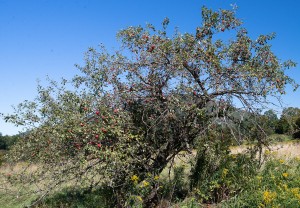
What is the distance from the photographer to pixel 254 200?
6145mm

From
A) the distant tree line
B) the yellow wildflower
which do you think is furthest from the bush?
the distant tree line

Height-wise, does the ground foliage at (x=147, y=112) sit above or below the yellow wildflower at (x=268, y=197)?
above

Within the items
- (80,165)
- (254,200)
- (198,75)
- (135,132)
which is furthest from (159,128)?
(254,200)

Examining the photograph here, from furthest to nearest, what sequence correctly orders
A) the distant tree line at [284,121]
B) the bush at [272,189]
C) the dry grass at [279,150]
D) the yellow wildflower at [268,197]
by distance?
the dry grass at [279,150]
the distant tree line at [284,121]
the bush at [272,189]
the yellow wildflower at [268,197]

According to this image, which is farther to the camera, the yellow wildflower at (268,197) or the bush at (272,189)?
the bush at (272,189)

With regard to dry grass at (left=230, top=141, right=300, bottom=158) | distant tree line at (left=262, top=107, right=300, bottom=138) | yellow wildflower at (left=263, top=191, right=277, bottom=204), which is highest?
distant tree line at (left=262, top=107, right=300, bottom=138)

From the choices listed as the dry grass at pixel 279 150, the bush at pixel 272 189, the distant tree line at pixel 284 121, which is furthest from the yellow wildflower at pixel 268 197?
the distant tree line at pixel 284 121

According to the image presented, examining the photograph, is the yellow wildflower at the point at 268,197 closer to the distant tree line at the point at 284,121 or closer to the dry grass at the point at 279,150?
the dry grass at the point at 279,150

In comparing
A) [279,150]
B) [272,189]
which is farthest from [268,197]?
[279,150]

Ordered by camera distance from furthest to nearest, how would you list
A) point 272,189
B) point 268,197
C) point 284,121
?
point 284,121 → point 272,189 → point 268,197

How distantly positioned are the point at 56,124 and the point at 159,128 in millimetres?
2313

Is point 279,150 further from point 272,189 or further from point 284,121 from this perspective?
point 272,189

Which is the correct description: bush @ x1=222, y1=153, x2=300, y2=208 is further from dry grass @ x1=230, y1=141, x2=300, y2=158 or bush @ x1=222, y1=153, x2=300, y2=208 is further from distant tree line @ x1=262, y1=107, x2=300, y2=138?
distant tree line @ x1=262, y1=107, x2=300, y2=138

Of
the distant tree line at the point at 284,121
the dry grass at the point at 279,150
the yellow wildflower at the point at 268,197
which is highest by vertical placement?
the distant tree line at the point at 284,121
